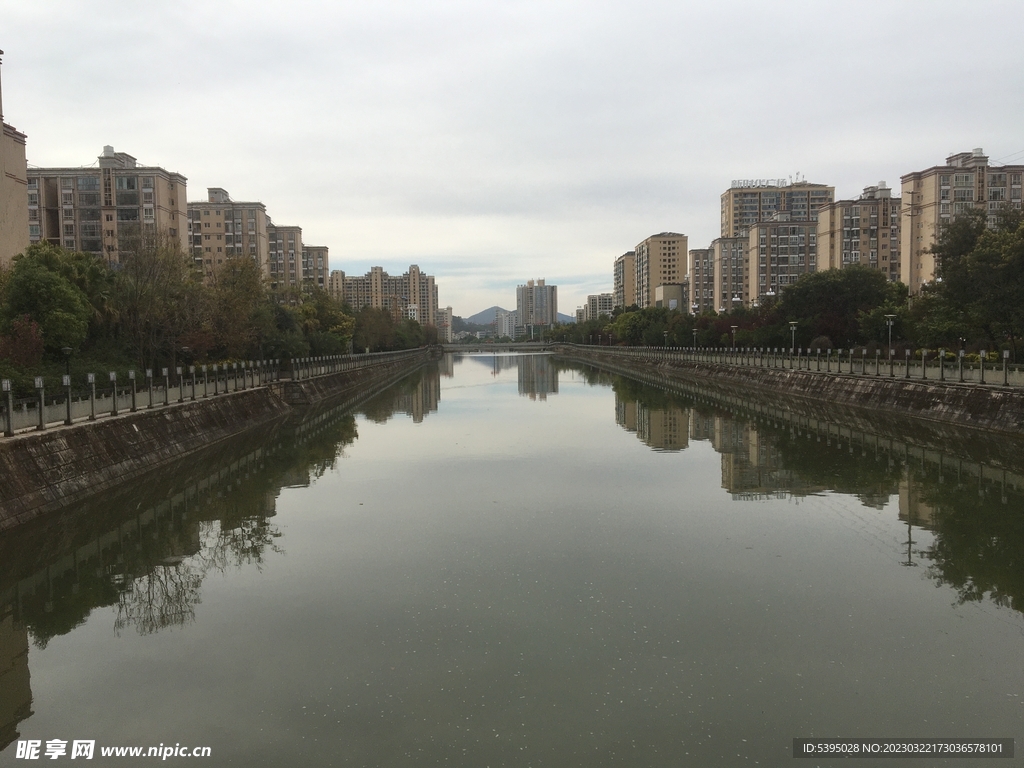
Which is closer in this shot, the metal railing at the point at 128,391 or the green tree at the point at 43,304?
the metal railing at the point at 128,391

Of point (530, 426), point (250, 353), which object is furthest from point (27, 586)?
point (250, 353)

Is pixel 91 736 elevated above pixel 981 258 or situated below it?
below

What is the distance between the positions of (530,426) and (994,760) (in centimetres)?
2362

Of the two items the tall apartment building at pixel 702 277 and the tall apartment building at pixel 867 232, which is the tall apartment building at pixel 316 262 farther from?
the tall apartment building at pixel 867 232

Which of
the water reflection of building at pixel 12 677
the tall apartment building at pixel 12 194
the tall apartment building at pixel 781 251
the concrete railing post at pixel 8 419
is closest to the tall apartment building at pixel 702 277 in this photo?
the tall apartment building at pixel 781 251

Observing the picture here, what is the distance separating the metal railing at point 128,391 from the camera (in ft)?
50.1

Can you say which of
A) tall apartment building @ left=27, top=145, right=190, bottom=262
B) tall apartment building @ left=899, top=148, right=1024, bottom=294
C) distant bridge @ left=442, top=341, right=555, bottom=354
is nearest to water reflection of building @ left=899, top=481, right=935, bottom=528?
tall apartment building @ left=899, top=148, right=1024, bottom=294

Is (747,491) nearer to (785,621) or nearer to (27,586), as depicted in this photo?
(785,621)

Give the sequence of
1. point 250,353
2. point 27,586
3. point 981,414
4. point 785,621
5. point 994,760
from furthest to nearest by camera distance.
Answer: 1. point 250,353
2. point 981,414
3. point 27,586
4. point 785,621
5. point 994,760

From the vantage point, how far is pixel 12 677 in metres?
7.79

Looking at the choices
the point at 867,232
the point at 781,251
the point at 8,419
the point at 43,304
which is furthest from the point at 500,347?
the point at 8,419

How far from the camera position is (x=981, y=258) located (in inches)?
1116

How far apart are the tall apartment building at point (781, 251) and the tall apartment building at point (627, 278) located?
6354cm

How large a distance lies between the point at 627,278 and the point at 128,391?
526ft
